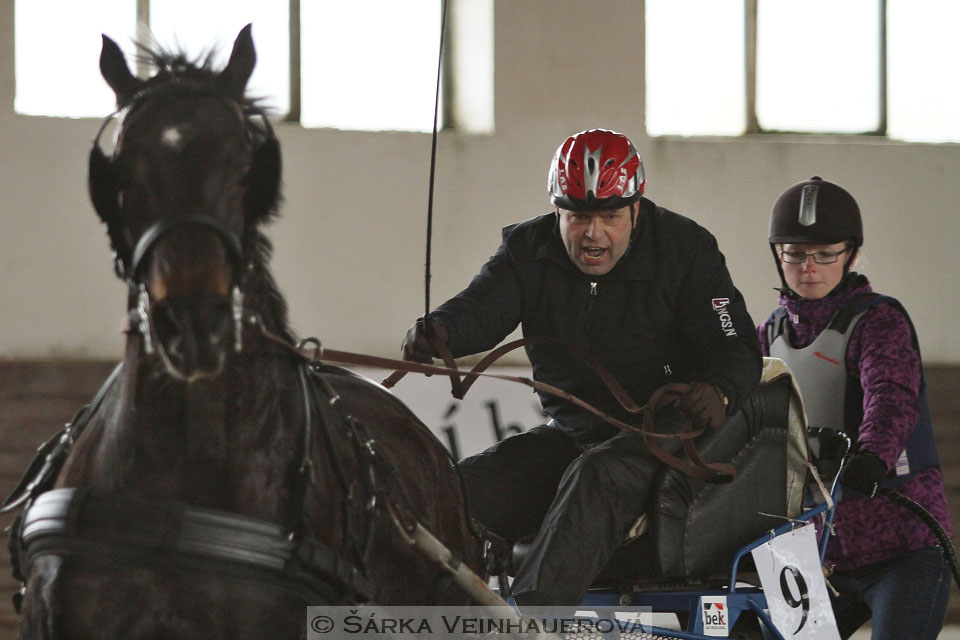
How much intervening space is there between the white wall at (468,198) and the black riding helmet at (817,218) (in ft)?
6.56

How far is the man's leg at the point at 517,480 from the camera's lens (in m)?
2.66

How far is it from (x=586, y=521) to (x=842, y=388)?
1012 mm

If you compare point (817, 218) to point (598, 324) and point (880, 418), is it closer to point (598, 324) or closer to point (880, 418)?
point (880, 418)

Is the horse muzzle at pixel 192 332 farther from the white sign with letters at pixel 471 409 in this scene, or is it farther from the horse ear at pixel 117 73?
the white sign with letters at pixel 471 409

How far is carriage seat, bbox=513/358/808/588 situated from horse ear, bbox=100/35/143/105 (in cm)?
135

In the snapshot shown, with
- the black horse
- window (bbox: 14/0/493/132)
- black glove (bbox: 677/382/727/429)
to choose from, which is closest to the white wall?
window (bbox: 14/0/493/132)

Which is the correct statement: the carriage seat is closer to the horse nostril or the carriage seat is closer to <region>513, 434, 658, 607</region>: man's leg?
<region>513, 434, 658, 607</region>: man's leg

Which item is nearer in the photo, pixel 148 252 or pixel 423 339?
pixel 148 252

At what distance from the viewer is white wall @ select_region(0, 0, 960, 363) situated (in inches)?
179

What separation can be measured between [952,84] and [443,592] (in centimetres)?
481

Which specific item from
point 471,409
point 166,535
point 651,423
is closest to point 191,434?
point 166,535

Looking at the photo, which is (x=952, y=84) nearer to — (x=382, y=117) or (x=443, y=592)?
(x=382, y=117)

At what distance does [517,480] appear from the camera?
2.70 m

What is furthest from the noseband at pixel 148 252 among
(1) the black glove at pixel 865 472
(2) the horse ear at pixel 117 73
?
(1) the black glove at pixel 865 472
